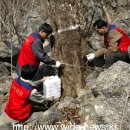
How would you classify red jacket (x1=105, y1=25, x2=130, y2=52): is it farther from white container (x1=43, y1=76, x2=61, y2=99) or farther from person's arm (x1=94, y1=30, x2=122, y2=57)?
white container (x1=43, y1=76, x2=61, y2=99)

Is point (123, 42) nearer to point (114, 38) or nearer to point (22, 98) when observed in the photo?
point (114, 38)

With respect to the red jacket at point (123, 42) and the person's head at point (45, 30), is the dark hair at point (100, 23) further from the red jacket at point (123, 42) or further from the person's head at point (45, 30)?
the person's head at point (45, 30)

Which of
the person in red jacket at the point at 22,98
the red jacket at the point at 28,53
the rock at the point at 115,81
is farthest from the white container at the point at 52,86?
the rock at the point at 115,81

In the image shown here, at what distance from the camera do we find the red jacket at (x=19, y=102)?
5.34 m

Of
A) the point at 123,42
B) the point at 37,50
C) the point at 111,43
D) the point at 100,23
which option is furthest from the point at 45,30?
the point at 123,42

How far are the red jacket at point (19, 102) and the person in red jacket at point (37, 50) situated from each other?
33.9 inches

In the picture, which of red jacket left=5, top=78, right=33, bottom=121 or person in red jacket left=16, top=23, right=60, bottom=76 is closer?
red jacket left=5, top=78, right=33, bottom=121

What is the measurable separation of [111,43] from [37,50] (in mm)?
1358

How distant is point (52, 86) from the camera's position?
19.5 feet

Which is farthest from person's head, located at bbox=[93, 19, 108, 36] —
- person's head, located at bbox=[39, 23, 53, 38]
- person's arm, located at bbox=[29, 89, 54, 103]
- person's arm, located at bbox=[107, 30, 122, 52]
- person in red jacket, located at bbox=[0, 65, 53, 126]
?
person's arm, located at bbox=[29, 89, 54, 103]

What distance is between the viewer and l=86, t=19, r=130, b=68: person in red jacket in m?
6.07

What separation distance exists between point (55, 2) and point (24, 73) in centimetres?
153

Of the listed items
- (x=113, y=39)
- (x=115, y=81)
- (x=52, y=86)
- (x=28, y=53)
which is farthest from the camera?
(x=28, y=53)

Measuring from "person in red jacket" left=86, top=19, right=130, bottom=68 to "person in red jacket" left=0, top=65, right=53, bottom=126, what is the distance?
1278 millimetres
